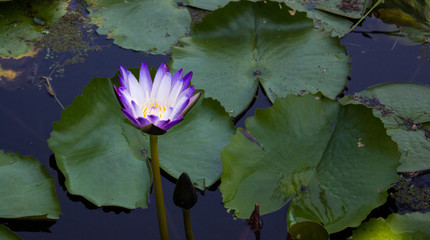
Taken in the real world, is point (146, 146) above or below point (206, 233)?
above

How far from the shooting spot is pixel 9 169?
205cm

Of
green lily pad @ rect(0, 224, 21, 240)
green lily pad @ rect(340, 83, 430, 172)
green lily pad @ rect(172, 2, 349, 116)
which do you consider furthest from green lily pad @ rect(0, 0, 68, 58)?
green lily pad @ rect(340, 83, 430, 172)

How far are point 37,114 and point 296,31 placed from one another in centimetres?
160

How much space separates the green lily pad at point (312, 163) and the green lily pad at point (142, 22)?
3.49 feet

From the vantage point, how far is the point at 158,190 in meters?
1.75

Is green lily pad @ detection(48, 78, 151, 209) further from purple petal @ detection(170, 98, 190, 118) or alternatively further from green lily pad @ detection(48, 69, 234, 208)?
purple petal @ detection(170, 98, 190, 118)

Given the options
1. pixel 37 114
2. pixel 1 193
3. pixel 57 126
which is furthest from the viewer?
pixel 37 114

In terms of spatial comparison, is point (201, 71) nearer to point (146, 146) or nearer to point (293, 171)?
point (146, 146)

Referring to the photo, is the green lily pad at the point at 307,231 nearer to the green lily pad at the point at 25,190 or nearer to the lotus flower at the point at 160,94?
the lotus flower at the point at 160,94

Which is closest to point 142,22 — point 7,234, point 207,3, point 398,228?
point 207,3

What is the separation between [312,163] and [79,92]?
1414 millimetres

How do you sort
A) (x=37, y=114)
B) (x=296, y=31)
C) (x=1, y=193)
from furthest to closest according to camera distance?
(x=296, y=31) → (x=37, y=114) → (x=1, y=193)

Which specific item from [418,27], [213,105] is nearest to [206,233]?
[213,105]

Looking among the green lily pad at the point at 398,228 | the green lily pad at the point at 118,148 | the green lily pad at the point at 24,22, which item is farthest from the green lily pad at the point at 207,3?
the green lily pad at the point at 398,228
